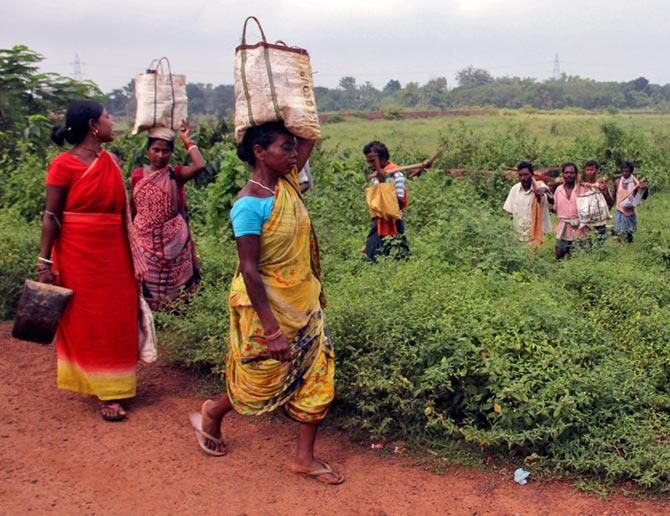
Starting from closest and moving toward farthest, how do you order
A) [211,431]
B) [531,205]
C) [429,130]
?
[211,431], [531,205], [429,130]

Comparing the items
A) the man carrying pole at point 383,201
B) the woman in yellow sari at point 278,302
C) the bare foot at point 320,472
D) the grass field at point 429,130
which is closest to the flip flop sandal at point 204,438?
the woman in yellow sari at point 278,302

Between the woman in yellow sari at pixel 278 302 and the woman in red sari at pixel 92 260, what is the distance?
119 centimetres

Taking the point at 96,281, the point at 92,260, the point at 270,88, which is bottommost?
the point at 96,281

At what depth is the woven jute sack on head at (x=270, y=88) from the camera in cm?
345

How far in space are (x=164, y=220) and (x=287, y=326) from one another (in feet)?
6.94

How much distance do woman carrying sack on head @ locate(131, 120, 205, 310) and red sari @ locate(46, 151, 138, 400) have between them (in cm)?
65

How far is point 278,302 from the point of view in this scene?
3586 mm

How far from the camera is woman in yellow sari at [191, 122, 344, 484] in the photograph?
347 centimetres

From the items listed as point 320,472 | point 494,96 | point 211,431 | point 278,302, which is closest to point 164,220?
point 211,431

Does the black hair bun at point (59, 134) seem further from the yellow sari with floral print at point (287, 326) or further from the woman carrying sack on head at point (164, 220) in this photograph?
the yellow sari with floral print at point (287, 326)

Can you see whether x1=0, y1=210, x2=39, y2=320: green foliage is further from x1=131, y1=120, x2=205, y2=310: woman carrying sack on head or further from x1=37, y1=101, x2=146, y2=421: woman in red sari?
x1=37, y1=101, x2=146, y2=421: woman in red sari

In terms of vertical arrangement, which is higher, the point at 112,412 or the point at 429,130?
the point at 429,130

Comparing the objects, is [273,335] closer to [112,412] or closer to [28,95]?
[112,412]

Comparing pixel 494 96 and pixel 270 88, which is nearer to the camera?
pixel 270 88
